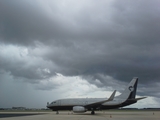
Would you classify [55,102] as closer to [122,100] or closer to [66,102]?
[66,102]

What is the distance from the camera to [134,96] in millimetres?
56250

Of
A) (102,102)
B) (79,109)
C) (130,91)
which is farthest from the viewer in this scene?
(130,91)

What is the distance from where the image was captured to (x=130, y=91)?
55625mm

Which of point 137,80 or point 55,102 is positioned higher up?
point 137,80

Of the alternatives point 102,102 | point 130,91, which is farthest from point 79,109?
point 130,91

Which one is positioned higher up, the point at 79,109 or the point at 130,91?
the point at 130,91

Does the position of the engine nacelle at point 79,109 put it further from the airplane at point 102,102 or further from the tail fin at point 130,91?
the tail fin at point 130,91

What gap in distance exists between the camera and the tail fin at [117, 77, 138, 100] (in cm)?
5544

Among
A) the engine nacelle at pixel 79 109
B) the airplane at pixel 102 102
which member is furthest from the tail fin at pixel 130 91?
the engine nacelle at pixel 79 109

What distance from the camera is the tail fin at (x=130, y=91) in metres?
55.4

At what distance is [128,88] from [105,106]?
771cm

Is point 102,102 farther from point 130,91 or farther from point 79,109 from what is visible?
point 130,91

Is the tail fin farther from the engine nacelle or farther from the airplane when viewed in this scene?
the engine nacelle

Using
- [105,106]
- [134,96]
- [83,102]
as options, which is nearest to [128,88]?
[134,96]
